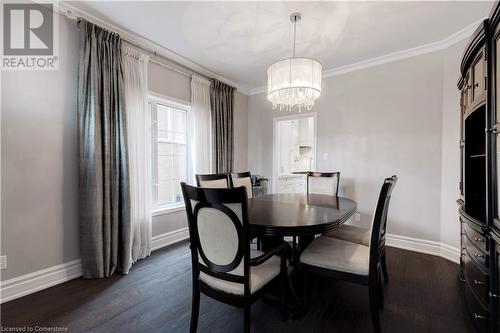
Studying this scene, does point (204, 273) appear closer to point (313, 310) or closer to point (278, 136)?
point (313, 310)

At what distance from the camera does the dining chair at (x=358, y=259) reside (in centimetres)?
150

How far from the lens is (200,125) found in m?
3.71

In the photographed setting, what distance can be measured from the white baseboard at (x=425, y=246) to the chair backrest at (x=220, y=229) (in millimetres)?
2808

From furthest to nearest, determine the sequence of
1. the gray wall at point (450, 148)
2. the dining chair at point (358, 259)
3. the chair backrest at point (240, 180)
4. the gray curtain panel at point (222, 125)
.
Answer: the gray curtain panel at point (222, 125) → the chair backrest at point (240, 180) → the gray wall at point (450, 148) → the dining chair at point (358, 259)

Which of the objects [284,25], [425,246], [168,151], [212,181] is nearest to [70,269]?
[212,181]

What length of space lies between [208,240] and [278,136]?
3453 mm

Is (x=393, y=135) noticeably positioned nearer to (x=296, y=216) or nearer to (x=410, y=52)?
(x=410, y=52)

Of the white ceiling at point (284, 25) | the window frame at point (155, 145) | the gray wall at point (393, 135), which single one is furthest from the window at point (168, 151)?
the gray wall at point (393, 135)

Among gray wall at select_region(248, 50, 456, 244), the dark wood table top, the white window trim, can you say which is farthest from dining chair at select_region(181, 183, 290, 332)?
gray wall at select_region(248, 50, 456, 244)

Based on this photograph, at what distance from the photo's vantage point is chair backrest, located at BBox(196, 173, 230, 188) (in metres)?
2.52

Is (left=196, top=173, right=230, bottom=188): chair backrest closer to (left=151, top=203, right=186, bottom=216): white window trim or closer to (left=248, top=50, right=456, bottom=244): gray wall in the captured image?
(left=151, top=203, right=186, bottom=216): white window trim

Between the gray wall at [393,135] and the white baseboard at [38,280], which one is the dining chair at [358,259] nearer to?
the gray wall at [393,135]

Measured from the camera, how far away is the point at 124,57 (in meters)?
2.67

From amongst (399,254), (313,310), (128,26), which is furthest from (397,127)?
(128,26)
